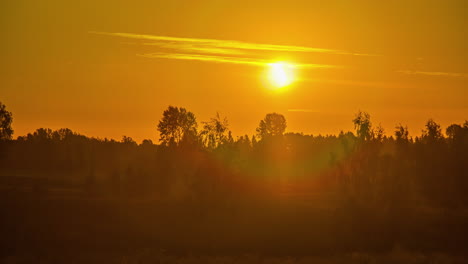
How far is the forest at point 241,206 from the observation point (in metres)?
79.9

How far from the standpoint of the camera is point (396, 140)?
424 feet

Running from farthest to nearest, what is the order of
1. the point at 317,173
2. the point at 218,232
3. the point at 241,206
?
the point at 317,173
the point at 241,206
the point at 218,232

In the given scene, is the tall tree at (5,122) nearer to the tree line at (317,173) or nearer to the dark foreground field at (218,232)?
the tree line at (317,173)

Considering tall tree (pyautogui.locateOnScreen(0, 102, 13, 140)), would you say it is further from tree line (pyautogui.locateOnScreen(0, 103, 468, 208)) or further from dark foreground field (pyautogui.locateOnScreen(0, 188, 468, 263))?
dark foreground field (pyautogui.locateOnScreen(0, 188, 468, 263))

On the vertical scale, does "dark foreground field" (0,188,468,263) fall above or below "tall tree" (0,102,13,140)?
below

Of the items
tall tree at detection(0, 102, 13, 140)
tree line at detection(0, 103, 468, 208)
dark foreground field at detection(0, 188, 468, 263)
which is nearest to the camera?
dark foreground field at detection(0, 188, 468, 263)

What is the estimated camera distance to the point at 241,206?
92.4m

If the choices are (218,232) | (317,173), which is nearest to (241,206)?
(218,232)

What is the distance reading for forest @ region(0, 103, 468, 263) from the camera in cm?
7994

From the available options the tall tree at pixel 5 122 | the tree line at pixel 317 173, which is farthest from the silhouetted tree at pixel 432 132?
the tall tree at pixel 5 122

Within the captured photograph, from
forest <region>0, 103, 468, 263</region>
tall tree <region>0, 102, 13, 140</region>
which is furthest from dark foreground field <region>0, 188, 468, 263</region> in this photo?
tall tree <region>0, 102, 13, 140</region>

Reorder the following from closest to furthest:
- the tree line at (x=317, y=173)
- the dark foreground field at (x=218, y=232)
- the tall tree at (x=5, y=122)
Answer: the dark foreground field at (x=218, y=232)
the tree line at (x=317, y=173)
the tall tree at (x=5, y=122)

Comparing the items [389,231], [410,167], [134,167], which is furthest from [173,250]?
[410,167]

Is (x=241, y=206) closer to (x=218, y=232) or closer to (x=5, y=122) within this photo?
(x=218, y=232)
